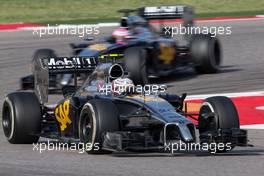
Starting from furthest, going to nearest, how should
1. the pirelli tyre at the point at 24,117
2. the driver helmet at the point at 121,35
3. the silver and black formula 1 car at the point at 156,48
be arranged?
the driver helmet at the point at 121,35 → the silver and black formula 1 car at the point at 156,48 → the pirelli tyre at the point at 24,117

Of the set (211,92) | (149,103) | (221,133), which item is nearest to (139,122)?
(149,103)

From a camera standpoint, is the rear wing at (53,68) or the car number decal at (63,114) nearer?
the car number decal at (63,114)

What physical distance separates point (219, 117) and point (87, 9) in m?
26.7

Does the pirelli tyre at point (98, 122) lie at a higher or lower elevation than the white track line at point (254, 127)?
higher

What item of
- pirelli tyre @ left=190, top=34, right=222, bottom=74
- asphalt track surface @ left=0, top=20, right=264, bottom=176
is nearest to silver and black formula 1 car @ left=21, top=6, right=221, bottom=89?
pirelli tyre @ left=190, top=34, right=222, bottom=74

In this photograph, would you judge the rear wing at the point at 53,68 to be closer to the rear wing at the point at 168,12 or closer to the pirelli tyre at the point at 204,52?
the pirelli tyre at the point at 204,52

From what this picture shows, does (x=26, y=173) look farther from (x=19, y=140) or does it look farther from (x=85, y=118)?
(x=19, y=140)

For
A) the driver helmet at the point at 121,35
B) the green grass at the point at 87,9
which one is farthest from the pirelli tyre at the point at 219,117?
the green grass at the point at 87,9

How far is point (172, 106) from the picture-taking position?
1162 cm

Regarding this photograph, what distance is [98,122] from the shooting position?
1098 cm

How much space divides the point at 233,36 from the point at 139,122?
755 inches

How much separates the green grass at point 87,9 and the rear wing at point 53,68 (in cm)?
2069

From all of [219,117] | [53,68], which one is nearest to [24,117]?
[53,68]

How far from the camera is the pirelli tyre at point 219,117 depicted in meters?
11.3
